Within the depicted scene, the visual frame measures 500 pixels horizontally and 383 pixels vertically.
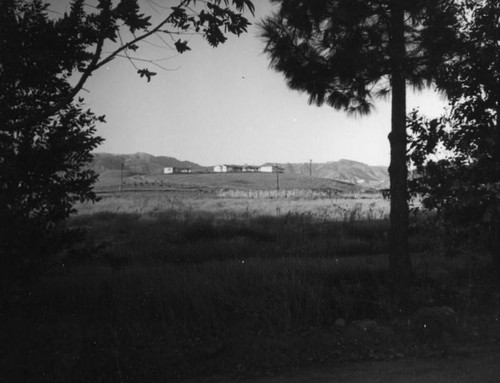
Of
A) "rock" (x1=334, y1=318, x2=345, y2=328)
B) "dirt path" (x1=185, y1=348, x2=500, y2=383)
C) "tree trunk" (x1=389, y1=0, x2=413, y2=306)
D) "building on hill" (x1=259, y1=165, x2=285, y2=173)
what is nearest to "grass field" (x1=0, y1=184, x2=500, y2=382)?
"rock" (x1=334, y1=318, x2=345, y2=328)

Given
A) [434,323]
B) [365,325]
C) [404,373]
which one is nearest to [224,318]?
[365,325]

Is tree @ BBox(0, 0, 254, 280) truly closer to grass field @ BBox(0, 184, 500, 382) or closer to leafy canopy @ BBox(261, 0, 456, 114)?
grass field @ BBox(0, 184, 500, 382)

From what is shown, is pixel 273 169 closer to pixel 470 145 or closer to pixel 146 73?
pixel 470 145

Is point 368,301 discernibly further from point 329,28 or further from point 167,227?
point 167,227

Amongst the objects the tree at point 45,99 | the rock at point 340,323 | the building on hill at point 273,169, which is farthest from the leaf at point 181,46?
the building on hill at point 273,169

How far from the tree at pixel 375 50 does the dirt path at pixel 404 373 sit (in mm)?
→ 1828

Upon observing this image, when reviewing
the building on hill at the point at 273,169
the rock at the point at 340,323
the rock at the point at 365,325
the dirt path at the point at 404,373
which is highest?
the building on hill at the point at 273,169

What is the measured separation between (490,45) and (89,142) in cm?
521

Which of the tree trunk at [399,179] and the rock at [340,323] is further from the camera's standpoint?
the tree trunk at [399,179]

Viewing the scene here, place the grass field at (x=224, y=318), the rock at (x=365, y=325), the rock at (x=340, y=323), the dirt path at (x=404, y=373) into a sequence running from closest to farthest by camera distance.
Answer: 1. the dirt path at (x=404, y=373)
2. the grass field at (x=224, y=318)
3. the rock at (x=365, y=325)
4. the rock at (x=340, y=323)

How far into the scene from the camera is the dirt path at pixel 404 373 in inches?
131

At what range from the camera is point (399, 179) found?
5668mm

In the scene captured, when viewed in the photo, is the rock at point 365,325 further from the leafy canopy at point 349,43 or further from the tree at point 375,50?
the leafy canopy at point 349,43

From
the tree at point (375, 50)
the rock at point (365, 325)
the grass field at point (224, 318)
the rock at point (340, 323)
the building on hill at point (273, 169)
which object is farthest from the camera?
the building on hill at point (273, 169)
